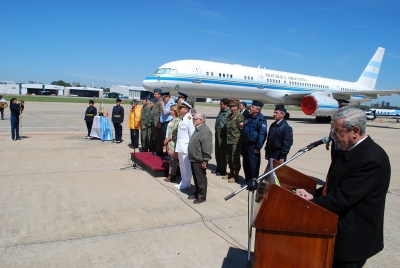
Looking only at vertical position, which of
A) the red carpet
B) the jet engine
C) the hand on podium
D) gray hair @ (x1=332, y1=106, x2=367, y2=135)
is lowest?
the red carpet

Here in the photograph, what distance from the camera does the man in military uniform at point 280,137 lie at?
230 inches

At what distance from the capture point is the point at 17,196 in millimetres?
5484

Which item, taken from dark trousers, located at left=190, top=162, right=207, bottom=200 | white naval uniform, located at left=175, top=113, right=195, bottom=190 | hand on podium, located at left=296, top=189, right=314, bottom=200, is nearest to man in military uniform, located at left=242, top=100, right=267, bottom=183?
white naval uniform, located at left=175, top=113, right=195, bottom=190

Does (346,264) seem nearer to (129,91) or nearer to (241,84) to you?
(241,84)

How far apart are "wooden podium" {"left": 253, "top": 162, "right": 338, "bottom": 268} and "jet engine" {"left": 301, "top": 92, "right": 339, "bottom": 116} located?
21203 mm

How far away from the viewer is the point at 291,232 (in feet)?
7.72

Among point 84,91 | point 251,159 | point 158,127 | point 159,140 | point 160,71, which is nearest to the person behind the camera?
point 251,159

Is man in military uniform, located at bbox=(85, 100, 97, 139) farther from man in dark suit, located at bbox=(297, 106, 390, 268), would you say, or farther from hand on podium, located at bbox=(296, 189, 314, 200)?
man in dark suit, located at bbox=(297, 106, 390, 268)

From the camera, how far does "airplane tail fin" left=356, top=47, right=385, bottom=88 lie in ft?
116

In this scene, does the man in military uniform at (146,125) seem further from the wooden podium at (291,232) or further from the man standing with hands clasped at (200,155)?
the wooden podium at (291,232)

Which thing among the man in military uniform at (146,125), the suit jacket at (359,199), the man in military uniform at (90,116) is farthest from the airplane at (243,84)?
the suit jacket at (359,199)

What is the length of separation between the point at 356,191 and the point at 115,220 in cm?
350

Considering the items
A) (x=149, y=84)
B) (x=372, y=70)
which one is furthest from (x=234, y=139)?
(x=372, y=70)

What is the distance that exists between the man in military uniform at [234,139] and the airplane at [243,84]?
12.7m
